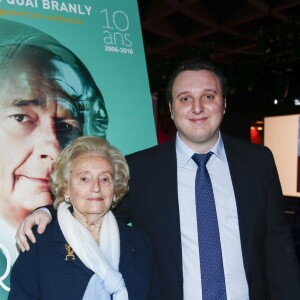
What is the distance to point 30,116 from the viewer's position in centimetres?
188

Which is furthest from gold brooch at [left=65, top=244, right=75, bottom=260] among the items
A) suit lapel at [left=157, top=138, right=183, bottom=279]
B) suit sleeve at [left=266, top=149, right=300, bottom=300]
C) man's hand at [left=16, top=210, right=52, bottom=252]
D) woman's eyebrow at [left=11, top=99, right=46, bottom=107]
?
suit sleeve at [left=266, top=149, right=300, bottom=300]

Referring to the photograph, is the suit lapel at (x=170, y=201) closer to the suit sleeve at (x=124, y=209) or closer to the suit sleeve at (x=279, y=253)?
the suit sleeve at (x=124, y=209)

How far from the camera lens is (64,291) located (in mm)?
1552

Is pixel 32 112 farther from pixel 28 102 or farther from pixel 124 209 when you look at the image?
pixel 124 209

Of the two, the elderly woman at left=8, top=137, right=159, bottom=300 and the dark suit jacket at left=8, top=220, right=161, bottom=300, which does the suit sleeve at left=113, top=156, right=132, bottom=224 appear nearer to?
the elderly woman at left=8, top=137, right=159, bottom=300

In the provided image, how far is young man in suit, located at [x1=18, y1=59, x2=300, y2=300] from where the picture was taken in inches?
71.0

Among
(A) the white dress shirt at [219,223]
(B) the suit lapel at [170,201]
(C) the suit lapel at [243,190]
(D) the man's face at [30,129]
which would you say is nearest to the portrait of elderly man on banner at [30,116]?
(D) the man's face at [30,129]

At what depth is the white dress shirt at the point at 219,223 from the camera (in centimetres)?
178

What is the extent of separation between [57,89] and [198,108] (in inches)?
28.1

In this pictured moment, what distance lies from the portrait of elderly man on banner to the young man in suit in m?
0.40

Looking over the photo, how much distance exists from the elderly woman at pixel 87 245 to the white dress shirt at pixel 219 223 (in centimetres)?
17

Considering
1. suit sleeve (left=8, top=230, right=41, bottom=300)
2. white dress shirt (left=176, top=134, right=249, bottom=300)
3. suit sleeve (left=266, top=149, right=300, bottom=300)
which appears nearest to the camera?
suit sleeve (left=8, top=230, right=41, bottom=300)

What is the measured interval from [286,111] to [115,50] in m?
6.24

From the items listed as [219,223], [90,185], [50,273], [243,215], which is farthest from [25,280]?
[243,215]
